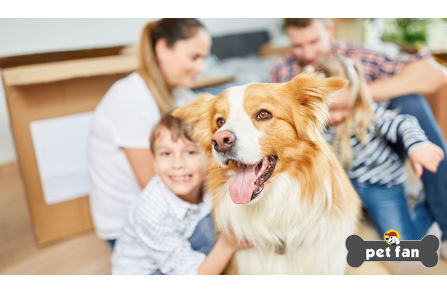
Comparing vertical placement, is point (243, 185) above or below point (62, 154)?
above

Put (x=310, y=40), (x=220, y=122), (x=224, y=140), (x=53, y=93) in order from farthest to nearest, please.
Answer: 1. (x=53, y=93)
2. (x=310, y=40)
3. (x=220, y=122)
4. (x=224, y=140)

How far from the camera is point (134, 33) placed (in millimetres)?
1294

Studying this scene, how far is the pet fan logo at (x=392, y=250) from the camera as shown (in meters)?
1.01

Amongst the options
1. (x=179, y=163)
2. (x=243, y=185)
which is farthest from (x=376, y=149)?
(x=179, y=163)

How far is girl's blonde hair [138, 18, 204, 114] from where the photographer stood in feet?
3.84

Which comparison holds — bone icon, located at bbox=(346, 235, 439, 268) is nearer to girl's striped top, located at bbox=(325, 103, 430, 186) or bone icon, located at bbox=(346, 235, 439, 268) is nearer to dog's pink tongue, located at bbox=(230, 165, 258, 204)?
girl's striped top, located at bbox=(325, 103, 430, 186)

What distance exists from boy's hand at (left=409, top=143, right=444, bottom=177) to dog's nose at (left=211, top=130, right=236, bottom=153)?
0.57 m


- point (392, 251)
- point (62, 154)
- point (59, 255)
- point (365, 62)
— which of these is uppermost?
point (365, 62)

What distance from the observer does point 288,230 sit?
96cm

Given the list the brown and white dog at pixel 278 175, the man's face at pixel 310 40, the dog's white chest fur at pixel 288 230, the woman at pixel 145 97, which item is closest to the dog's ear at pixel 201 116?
the brown and white dog at pixel 278 175

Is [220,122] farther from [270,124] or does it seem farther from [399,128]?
[399,128]

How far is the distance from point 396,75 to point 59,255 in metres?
1.44

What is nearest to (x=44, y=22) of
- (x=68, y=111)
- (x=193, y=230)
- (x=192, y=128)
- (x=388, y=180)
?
(x=68, y=111)
